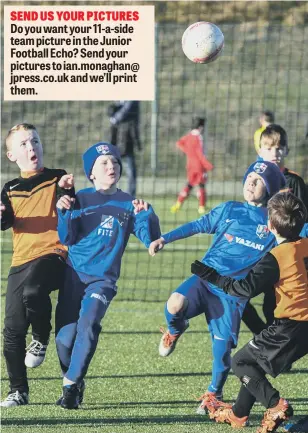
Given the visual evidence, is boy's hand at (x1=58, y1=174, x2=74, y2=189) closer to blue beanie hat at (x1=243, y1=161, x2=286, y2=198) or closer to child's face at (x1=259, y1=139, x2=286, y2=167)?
blue beanie hat at (x1=243, y1=161, x2=286, y2=198)

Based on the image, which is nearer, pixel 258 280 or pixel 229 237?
pixel 258 280

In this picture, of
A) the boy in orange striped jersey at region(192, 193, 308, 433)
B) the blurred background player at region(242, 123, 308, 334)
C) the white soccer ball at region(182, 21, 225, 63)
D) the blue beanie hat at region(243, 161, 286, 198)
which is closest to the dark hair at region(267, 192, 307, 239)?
the boy in orange striped jersey at region(192, 193, 308, 433)

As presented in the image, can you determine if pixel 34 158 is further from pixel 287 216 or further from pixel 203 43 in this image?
pixel 287 216

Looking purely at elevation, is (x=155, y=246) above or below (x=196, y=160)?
above

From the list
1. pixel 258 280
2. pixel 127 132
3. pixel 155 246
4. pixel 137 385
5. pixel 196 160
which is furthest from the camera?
pixel 196 160

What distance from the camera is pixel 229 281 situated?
611cm

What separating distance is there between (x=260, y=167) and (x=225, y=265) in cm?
76

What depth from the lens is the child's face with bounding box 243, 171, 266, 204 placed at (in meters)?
6.91

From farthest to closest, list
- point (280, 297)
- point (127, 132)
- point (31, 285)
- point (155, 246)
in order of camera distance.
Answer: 1. point (127, 132)
2. point (31, 285)
3. point (155, 246)
4. point (280, 297)

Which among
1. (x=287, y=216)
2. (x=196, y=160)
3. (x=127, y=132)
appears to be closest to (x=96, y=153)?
(x=287, y=216)

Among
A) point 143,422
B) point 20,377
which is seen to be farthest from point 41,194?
point 143,422

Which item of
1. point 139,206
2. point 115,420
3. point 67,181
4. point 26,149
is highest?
point 26,149

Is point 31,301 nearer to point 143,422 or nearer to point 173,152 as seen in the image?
point 143,422

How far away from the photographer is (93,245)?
6.73 metres
